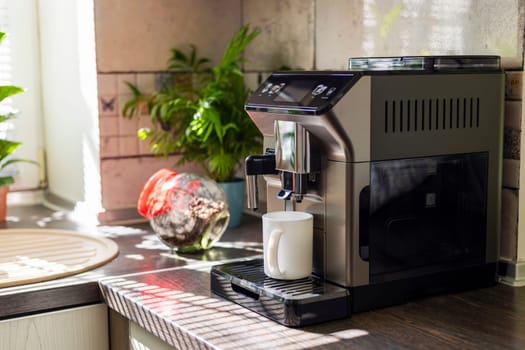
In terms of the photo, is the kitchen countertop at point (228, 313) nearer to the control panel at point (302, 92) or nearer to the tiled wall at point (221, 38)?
the control panel at point (302, 92)

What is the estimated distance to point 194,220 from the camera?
69.1 inches

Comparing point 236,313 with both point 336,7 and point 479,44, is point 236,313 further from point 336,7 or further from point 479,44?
point 336,7

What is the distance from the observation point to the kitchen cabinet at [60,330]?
147 cm

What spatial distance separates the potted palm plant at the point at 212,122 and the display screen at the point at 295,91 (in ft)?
1.99

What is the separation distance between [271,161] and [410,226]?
0.27 m

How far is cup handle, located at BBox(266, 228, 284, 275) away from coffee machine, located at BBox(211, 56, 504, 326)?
0.02m

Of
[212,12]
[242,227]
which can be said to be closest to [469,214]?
[242,227]

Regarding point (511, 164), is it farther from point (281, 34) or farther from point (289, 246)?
point (281, 34)

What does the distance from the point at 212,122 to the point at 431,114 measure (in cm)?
75

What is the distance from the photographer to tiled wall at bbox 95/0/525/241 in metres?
1.74

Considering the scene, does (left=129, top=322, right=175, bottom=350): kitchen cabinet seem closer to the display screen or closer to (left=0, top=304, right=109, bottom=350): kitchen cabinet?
(left=0, top=304, right=109, bottom=350): kitchen cabinet

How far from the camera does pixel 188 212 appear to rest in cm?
176

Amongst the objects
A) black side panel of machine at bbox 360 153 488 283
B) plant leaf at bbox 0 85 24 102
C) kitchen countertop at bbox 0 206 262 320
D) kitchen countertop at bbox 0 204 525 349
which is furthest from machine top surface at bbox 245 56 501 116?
plant leaf at bbox 0 85 24 102

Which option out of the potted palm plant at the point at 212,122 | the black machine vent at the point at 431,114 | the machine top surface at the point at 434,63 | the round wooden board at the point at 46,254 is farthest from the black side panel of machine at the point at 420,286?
the potted palm plant at the point at 212,122
